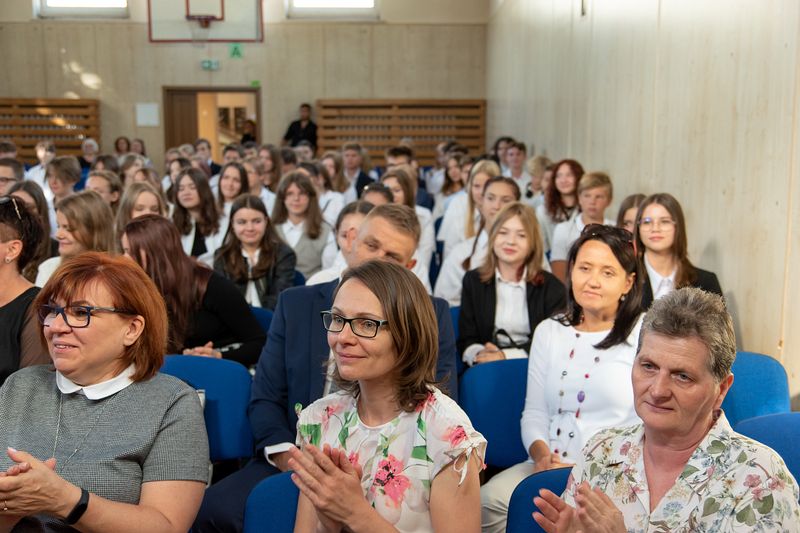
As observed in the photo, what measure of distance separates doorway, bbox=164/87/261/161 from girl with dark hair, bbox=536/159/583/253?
10.3 m

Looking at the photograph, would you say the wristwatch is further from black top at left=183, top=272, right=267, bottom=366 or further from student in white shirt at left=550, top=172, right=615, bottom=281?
student in white shirt at left=550, top=172, right=615, bottom=281

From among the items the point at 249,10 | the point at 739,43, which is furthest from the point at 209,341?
the point at 249,10

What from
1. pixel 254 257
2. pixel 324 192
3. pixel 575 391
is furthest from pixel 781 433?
pixel 324 192

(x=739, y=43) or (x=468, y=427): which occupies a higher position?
(x=739, y=43)

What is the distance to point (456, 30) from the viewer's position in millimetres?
16125

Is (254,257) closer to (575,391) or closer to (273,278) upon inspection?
(273,278)

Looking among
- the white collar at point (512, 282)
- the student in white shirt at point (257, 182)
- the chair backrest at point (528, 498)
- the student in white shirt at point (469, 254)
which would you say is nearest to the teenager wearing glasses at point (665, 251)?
the white collar at point (512, 282)

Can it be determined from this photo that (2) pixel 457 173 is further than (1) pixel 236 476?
Yes

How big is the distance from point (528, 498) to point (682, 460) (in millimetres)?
404

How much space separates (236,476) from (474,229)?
13.0ft

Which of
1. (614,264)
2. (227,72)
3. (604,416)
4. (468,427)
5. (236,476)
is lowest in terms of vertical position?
(236,476)

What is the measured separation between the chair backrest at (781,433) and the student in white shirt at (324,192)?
18.3 ft

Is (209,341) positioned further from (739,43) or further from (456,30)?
(456,30)

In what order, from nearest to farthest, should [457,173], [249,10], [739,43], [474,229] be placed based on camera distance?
1. [739,43]
2. [474,229]
3. [457,173]
4. [249,10]
